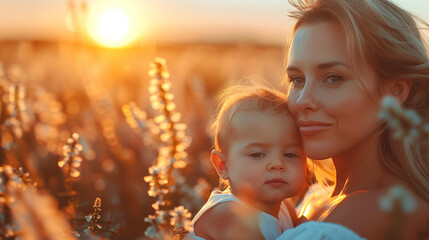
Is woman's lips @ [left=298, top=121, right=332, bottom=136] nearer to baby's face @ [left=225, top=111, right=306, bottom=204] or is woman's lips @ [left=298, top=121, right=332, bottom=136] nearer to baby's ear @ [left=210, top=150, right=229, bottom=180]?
baby's face @ [left=225, top=111, right=306, bottom=204]

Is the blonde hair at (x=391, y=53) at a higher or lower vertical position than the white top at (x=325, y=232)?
higher

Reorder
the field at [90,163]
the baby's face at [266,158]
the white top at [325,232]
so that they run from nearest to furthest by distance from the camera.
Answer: the white top at [325,232], the field at [90,163], the baby's face at [266,158]

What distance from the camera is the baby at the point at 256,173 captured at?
2.78 meters

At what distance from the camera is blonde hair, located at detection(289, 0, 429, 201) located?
2.74 m

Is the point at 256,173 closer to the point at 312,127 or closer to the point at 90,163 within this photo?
the point at 312,127

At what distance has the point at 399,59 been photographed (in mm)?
2826

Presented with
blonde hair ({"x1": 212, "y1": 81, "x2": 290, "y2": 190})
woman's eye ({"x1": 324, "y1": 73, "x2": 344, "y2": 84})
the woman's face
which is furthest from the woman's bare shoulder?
blonde hair ({"x1": 212, "y1": 81, "x2": 290, "y2": 190})

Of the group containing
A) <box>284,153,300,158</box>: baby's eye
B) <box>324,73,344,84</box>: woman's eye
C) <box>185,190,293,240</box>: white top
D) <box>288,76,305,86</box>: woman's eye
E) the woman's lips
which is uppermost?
<box>288,76,305,86</box>: woman's eye

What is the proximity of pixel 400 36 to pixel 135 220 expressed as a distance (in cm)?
255

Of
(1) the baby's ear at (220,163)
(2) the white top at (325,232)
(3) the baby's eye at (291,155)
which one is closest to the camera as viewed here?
(2) the white top at (325,232)

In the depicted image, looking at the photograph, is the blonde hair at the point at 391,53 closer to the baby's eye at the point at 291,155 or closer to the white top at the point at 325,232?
the baby's eye at the point at 291,155

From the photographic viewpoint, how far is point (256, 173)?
2.83 m

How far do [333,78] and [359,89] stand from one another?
0.15m

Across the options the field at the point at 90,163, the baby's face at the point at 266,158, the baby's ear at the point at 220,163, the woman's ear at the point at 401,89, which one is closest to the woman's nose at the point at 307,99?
the baby's face at the point at 266,158
